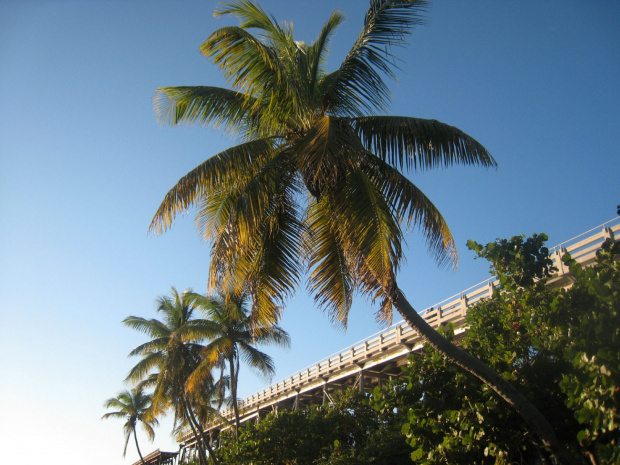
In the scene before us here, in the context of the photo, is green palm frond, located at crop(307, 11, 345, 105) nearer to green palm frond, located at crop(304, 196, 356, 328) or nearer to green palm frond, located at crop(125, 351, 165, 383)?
green palm frond, located at crop(304, 196, 356, 328)

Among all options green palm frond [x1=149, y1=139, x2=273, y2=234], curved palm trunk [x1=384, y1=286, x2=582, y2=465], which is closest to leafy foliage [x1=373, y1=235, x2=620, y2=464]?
curved palm trunk [x1=384, y1=286, x2=582, y2=465]

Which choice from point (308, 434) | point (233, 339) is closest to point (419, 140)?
point (308, 434)

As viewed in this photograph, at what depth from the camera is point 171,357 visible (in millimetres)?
26031

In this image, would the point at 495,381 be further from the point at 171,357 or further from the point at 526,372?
the point at 171,357

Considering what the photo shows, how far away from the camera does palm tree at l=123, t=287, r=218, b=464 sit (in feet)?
84.2

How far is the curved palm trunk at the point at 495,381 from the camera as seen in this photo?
655cm

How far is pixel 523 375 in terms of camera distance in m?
7.62

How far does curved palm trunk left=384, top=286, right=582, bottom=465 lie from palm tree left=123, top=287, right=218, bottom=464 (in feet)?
59.6

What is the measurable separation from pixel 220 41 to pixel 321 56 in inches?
74.9

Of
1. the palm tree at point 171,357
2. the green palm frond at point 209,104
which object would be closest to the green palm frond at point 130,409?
the palm tree at point 171,357

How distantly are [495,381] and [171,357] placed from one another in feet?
71.4

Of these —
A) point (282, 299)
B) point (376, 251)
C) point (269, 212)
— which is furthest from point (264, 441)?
point (376, 251)

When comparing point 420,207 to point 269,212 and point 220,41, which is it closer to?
point 269,212

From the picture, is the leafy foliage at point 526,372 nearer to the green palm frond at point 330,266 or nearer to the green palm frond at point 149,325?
the green palm frond at point 330,266
